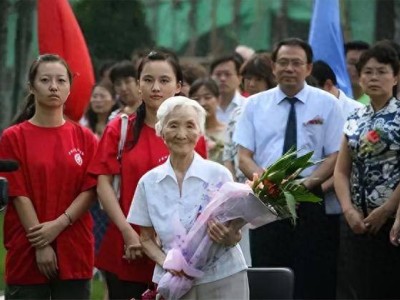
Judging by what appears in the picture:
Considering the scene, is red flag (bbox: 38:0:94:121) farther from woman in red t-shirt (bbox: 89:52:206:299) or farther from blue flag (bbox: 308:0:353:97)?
blue flag (bbox: 308:0:353:97)

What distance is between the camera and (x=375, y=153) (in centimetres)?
936

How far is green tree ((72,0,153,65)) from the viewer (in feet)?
54.6

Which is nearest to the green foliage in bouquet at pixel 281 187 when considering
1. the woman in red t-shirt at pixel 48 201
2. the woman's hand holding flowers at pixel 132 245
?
the woman's hand holding flowers at pixel 132 245

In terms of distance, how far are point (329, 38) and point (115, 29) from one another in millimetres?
5409

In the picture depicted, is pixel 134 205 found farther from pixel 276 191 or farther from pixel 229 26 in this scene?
pixel 229 26

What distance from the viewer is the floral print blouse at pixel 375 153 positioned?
932 centimetres

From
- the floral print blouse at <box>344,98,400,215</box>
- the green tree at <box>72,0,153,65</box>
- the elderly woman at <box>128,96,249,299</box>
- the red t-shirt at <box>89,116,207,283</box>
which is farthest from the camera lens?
the green tree at <box>72,0,153,65</box>

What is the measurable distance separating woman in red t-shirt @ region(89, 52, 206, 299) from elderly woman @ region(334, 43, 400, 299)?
1433 mm

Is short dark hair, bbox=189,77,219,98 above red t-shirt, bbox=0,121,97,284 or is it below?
above

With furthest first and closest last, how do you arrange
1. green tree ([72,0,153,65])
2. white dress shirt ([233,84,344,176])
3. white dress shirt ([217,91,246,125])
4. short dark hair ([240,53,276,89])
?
green tree ([72,0,153,65])
white dress shirt ([217,91,246,125])
short dark hair ([240,53,276,89])
white dress shirt ([233,84,344,176])

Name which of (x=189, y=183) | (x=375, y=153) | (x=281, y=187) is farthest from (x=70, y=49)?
(x=281, y=187)

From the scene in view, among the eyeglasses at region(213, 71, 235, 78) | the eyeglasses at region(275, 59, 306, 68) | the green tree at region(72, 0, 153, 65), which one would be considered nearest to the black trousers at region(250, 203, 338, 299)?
the eyeglasses at region(275, 59, 306, 68)

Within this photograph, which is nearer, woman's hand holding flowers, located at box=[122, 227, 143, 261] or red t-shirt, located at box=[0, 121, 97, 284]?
woman's hand holding flowers, located at box=[122, 227, 143, 261]

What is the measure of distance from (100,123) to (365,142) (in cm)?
484
